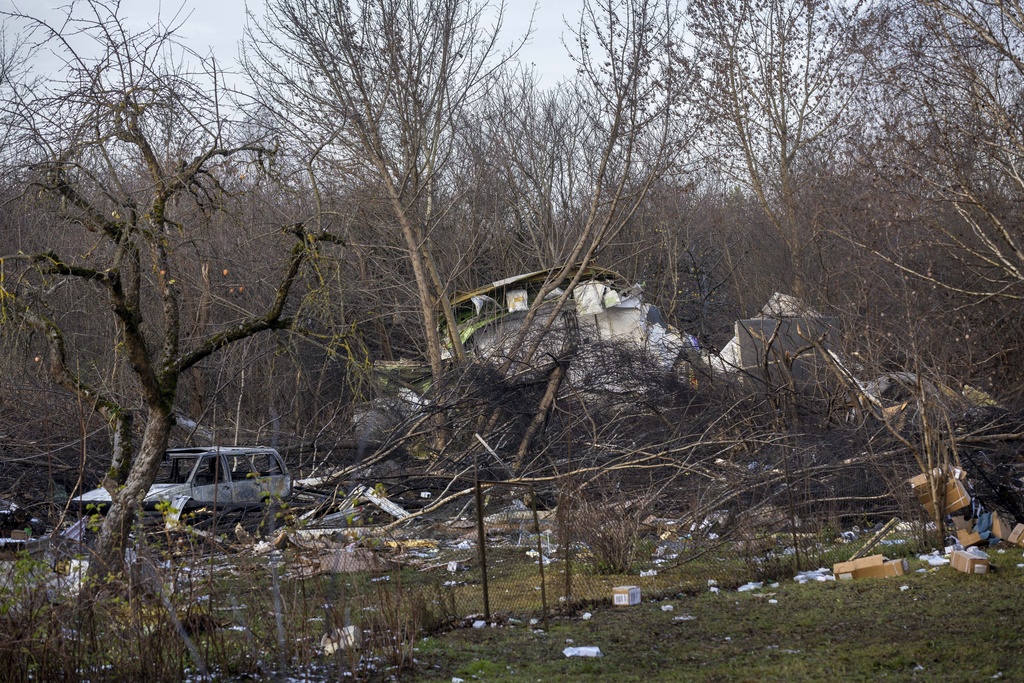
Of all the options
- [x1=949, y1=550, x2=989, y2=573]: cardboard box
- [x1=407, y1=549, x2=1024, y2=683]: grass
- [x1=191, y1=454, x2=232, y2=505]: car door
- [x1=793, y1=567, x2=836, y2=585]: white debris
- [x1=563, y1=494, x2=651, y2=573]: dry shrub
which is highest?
[x1=191, y1=454, x2=232, y2=505]: car door

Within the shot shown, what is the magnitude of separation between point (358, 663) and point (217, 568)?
4.39 feet

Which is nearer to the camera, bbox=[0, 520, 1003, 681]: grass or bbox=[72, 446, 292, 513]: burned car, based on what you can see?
bbox=[0, 520, 1003, 681]: grass

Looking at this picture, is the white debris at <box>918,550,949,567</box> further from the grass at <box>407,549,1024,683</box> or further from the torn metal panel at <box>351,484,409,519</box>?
the torn metal panel at <box>351,484,409,519</box>

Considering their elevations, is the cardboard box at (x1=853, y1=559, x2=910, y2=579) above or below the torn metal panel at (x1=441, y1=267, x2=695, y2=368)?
below

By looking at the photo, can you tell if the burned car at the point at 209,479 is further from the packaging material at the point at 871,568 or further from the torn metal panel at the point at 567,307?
the packaging material at the point at 871,568

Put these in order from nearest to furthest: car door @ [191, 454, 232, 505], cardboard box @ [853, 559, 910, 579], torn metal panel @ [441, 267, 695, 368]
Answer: cardboard box @ [853, 559, 910, 579] < car door @ [191, 454, 232, 505] < torn metal panel @ [441, 267, 695, 368]

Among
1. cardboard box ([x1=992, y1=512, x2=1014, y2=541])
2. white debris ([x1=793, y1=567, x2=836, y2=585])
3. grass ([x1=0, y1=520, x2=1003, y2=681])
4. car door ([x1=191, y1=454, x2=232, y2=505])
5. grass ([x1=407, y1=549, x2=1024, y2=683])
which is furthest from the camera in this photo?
car door ([x1=191, y1=454, x2=232, y2=505])

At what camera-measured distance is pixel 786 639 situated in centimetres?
614

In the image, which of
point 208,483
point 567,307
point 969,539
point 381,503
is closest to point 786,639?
point 969,539

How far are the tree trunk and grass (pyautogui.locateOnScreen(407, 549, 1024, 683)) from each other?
6.94 ft

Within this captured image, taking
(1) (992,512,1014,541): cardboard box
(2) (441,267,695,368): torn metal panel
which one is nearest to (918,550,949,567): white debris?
(1) (992,512,1014,541): cardboard box

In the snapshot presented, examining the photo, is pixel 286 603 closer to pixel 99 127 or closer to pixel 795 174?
pixel 99 127

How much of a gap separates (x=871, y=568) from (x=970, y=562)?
77 centimetres

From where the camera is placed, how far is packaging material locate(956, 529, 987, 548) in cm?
861
